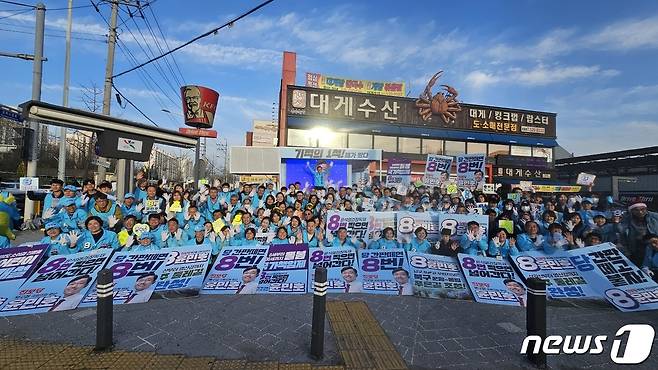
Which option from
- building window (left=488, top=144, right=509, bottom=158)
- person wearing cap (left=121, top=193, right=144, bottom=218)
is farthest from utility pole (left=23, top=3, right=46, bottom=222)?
building window (left=488, top=144, right=509, bottom=158)

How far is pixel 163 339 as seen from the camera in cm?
423

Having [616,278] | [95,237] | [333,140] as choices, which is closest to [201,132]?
[333,140]

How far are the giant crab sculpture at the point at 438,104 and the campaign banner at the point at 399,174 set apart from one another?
18.6m

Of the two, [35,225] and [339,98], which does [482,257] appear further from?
[339,98]

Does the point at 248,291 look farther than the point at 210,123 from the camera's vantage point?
No

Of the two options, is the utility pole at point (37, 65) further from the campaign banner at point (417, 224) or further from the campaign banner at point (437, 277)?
the campaign banner at point (437, 277)

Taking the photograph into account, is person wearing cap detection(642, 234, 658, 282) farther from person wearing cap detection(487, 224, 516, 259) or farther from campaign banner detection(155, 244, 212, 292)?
campaign banner detection(155, 244, 212, 292)

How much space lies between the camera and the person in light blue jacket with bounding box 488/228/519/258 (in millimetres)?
6395

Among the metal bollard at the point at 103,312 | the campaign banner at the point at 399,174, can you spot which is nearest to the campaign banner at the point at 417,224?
the metal bollard at the point at 103,312

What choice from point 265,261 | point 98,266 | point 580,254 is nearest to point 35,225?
point 98,266

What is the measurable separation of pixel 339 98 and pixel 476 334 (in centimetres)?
2610

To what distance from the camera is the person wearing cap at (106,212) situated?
278 inches

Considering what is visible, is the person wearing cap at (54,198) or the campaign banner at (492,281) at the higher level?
the person wearing cap at (54,198)

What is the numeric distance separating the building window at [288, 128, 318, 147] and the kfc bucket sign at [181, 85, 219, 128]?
10166 mm
